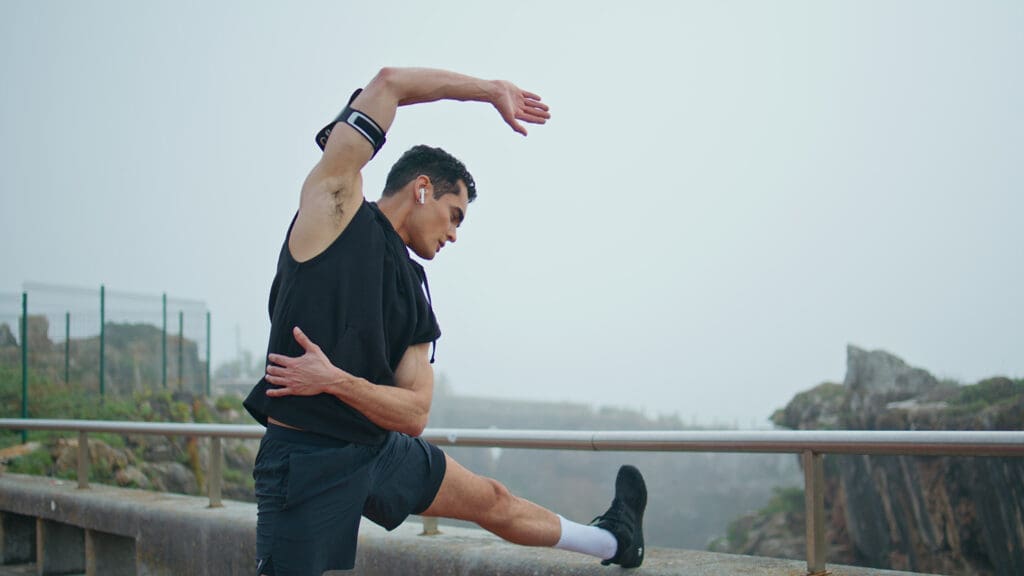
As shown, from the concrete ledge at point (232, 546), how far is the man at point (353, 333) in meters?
0.98

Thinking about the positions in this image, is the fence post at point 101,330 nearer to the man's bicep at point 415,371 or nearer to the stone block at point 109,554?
the stone block at point 109,554

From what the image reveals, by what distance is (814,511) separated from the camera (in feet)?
10.7

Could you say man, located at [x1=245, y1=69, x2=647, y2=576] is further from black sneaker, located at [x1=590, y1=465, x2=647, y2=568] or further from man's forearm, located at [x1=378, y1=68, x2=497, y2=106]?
black sneaker, located at [x1=590, y1=465, x2=647, y2=568]

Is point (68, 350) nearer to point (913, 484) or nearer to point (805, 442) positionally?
point (805, 442)

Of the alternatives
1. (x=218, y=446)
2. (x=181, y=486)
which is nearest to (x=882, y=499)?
(x=181, y=486)

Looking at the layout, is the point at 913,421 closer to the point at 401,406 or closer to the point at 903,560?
the point at 903,560

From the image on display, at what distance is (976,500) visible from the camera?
45656mm

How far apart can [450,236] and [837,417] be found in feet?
190

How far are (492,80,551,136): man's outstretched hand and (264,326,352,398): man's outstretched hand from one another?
879mm

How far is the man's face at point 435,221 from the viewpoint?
3.03 meters

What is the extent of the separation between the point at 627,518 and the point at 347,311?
4.84 feet

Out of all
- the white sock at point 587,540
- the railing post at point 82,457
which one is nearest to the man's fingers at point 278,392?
the white sock at point 587,540

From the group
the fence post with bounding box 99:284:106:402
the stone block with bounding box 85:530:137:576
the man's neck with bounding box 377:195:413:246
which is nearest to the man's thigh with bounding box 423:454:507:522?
the man's neck with bounding box 377:195:413:246

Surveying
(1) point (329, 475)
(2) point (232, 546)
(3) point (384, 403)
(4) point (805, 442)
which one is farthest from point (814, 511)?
(2) point (232, 546)
